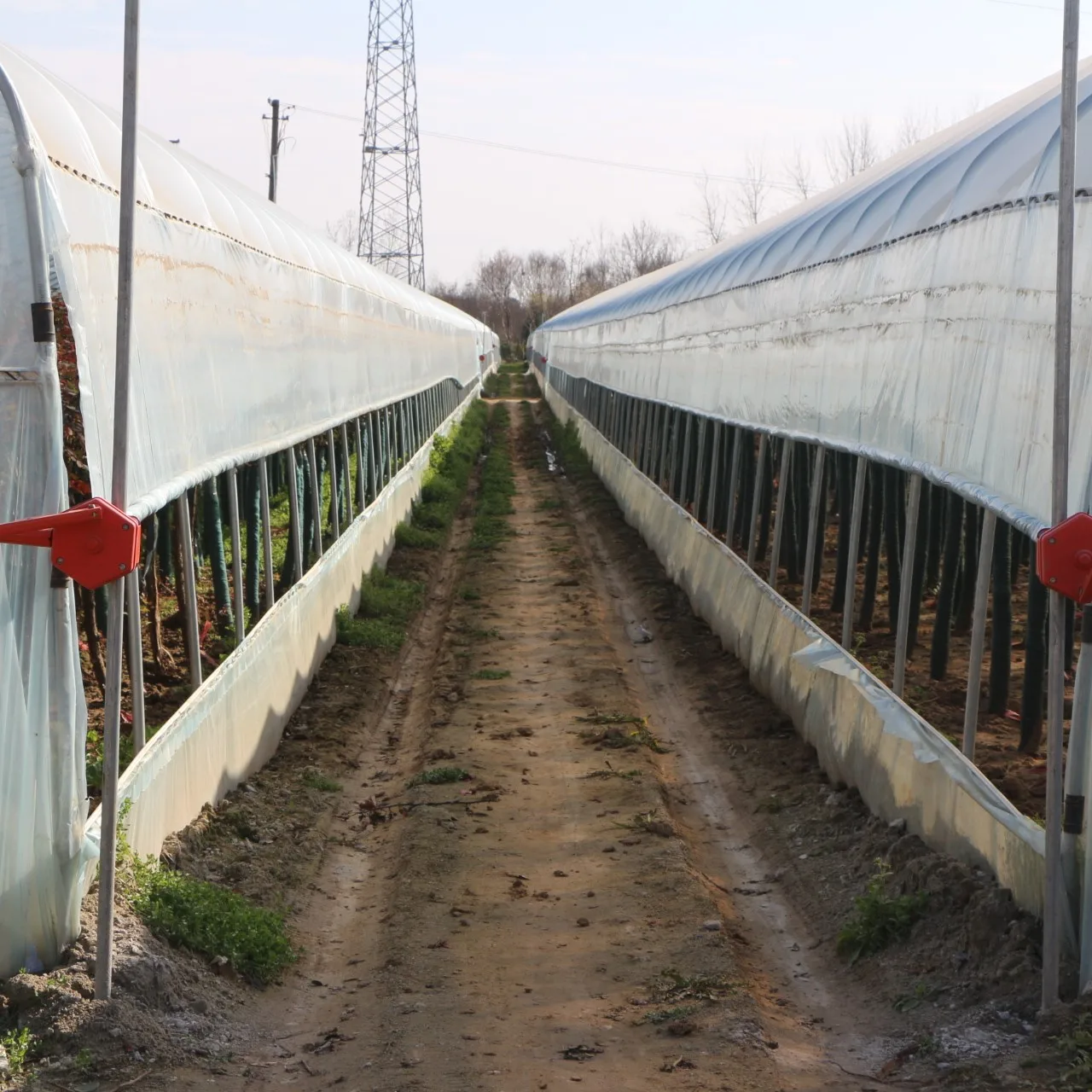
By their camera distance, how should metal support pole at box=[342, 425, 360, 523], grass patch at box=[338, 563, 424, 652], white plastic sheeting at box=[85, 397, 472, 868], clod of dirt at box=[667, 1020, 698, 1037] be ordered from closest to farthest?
clod of dirt at box=[667, 1020, 698, 1037] → white plastic sheeting at box=[85, 397, 472, 868] → grass patch at box=[338, 563, 424, 652] → metal support pole at box=[342, 425, 360, 523]

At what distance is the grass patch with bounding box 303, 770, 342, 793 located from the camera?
810 centimetres

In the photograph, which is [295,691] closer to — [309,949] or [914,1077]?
[309,949]

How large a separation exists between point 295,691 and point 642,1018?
16.4 ft

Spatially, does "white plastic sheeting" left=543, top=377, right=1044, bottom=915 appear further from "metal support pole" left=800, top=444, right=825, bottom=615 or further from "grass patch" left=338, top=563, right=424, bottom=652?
"grass patch" left=338, top=563, right=424, bottom=652

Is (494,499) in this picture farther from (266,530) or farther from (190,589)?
(190,589)

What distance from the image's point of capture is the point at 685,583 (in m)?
14.0

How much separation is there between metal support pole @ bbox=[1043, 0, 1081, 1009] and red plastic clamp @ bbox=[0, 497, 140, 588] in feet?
9.55

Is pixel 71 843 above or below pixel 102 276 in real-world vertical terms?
below

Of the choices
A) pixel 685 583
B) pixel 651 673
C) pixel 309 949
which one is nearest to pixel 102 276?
pixel 309 949

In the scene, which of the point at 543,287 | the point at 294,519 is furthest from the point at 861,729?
the point at 543,287

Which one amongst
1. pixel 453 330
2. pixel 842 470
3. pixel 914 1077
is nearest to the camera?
pixel 914 1077

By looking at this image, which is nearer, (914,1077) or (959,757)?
(914,1077)

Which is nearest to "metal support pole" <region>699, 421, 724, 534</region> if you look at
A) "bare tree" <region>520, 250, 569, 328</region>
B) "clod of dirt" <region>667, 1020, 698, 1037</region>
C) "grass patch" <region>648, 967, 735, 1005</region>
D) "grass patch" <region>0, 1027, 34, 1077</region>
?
"grass patch" <region>648, 967, 735, 1005</region>

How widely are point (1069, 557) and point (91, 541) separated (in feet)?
10.0
